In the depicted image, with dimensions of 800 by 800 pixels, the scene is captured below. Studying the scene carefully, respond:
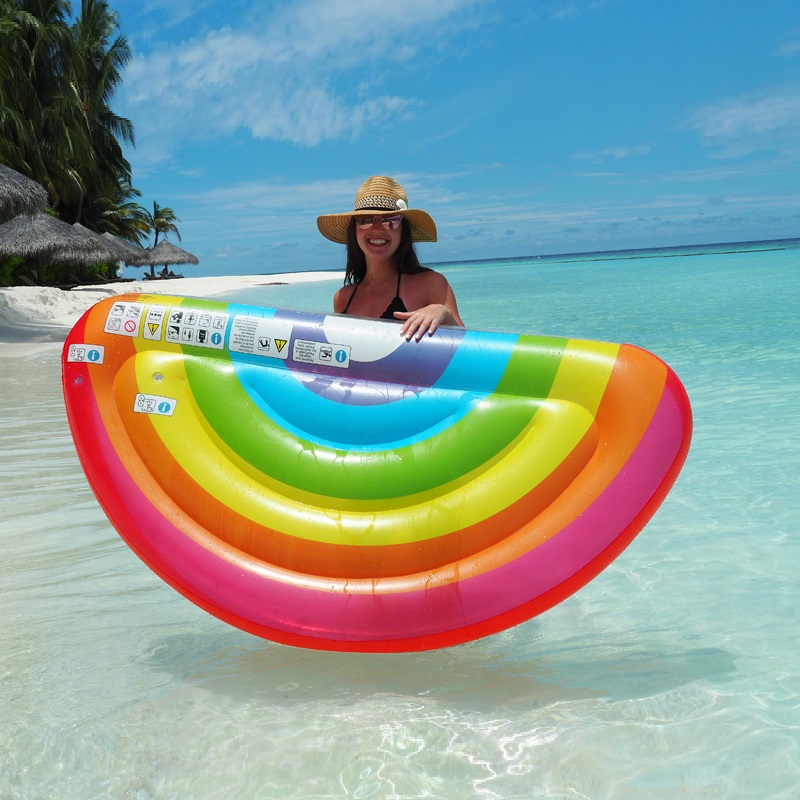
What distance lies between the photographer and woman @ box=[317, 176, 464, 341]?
6.71 feet

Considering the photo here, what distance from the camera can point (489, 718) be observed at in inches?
69.3

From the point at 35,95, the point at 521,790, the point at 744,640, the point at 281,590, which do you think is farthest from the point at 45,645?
the point at 35,95

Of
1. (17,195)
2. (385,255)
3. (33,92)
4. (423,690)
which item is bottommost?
(423,690)

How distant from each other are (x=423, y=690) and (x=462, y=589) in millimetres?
340

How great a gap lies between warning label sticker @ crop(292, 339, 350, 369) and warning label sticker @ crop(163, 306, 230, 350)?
190mm

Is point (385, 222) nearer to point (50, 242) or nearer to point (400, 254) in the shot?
point (400, 254)

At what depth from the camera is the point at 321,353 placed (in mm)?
1862

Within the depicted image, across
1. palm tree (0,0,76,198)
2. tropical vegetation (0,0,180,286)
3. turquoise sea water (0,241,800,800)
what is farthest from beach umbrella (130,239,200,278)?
turquoise sea water (0,241,800,800)

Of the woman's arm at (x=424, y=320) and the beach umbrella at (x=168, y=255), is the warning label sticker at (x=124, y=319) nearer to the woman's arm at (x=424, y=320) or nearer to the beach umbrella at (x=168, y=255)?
the woman's arm at (x=424, y=320)

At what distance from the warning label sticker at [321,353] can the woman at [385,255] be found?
0.67 feet

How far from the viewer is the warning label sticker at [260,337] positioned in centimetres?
189

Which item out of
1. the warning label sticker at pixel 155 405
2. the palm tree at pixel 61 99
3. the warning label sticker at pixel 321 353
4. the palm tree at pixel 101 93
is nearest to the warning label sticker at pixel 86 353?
the warning label sticker at pixel 155 405

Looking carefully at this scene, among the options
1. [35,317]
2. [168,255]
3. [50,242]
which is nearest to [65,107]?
[50,242]

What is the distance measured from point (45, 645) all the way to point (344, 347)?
43.7 inches
